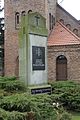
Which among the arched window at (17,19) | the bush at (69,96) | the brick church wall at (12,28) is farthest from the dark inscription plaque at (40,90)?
the arched window at (17,19)

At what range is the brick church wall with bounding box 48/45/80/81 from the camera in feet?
84.3

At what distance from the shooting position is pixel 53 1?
102 feet

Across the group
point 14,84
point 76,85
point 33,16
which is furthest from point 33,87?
point 76,85

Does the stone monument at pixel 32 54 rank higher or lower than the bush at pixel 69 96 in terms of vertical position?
higher

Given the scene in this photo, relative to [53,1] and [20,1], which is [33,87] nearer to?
[20,1]

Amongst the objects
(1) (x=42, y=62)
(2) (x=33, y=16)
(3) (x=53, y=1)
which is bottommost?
(1) (x=42, y=62)

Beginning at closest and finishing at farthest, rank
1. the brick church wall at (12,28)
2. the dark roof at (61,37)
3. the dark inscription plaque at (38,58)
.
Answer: the dark inscription plaque at (38,58) < the dark roof at (61,37) < the brick church wall at (12,28)

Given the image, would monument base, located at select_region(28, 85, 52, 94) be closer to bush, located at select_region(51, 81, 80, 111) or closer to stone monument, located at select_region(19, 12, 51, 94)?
stone monument, located at select_region(19, 12, 51, 94)

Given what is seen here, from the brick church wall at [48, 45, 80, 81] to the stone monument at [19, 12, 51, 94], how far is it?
11.1 metres

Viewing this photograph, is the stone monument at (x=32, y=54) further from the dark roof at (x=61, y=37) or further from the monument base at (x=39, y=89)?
the dark roof at (x=61, y=37)

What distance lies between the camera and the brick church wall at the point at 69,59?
25.7m

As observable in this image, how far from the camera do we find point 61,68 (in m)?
26.5

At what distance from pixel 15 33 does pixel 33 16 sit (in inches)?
564

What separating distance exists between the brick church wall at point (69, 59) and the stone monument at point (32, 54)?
11.1m
